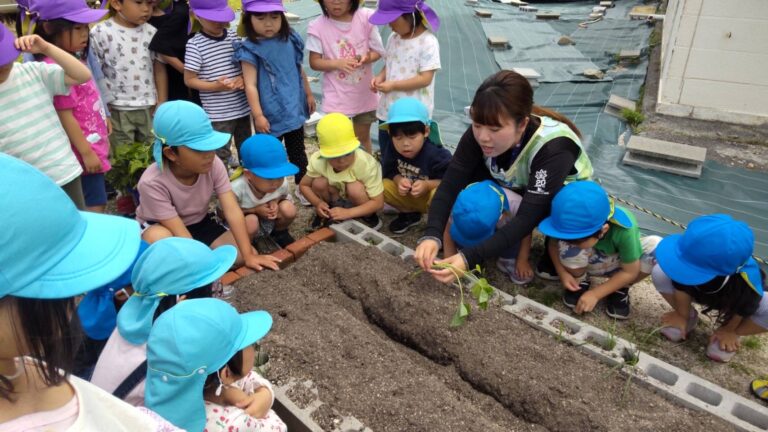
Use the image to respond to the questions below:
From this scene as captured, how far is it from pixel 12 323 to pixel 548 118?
7.98 feet

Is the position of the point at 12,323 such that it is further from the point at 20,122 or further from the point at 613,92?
the point at 613,92

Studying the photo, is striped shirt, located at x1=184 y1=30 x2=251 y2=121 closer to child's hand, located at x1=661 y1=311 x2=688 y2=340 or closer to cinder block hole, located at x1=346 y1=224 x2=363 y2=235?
cinder block hole, located at x1=346 y1=224 x2=363 y2=235

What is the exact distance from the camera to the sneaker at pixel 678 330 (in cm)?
246

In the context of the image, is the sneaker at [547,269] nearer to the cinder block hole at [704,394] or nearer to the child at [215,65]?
the cinder block hole at [704,394]

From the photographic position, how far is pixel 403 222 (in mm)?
3500

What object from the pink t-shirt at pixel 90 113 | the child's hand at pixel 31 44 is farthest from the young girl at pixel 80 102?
the child's hand at pixel 31 44

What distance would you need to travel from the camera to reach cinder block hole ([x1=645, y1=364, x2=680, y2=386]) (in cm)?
212

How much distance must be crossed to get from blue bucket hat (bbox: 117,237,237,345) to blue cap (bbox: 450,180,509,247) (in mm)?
1435

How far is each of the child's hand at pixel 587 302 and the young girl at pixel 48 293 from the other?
2128 millimetres

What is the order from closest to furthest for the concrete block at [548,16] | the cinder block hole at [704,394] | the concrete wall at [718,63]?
the cinder block hole at [704,394], the concrete wall at [718,63], the concrete block at [548,16]

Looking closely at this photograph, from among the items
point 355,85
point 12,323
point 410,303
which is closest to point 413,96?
point 355,85

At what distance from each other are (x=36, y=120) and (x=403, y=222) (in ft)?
6.99

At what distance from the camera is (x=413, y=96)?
351cm

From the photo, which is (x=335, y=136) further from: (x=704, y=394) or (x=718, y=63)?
(x=718, y=63)
